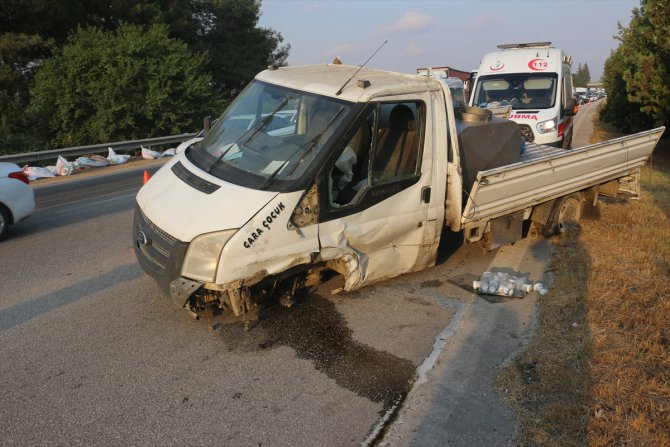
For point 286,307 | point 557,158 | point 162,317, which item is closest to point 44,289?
point 162,317

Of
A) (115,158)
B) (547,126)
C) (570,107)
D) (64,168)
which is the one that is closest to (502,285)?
(547,126)

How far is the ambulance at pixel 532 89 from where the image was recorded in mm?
12000

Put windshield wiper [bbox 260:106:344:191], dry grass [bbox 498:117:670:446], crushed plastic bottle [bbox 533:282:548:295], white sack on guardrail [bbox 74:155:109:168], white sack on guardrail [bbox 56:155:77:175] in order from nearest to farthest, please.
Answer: dry grass [bbox 498:117:670:446] → windshield wiper [bbox 260:106:344:191] → crushed plastic bottle [bbox 533:282:548:295] → white sack on guardrail [bbox 56:155:77:175] → white sack on guardrail [bbox 74:155:109:168]

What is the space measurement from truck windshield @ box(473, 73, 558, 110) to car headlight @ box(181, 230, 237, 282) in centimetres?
969

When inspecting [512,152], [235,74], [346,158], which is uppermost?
[346,158]

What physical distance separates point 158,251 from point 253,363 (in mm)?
1209

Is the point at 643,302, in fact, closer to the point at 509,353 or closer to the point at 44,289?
the point at 509,353

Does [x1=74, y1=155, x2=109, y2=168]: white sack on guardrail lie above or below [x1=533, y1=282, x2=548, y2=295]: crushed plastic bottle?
below

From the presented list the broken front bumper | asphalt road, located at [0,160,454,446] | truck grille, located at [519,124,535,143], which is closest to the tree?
truck grille, located at [519,124,535,143]

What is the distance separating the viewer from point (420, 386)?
4031 millimetres

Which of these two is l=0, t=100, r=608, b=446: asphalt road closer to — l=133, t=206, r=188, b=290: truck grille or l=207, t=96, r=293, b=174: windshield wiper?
l=133, t=206, r=188, b=290: truck grille

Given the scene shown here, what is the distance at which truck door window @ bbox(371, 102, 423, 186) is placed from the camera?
16.8ft

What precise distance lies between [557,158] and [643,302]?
81.7 inches

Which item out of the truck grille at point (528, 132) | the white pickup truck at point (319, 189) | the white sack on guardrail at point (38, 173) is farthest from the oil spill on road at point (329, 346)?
the white sack on guardrail at point (38, 173)
